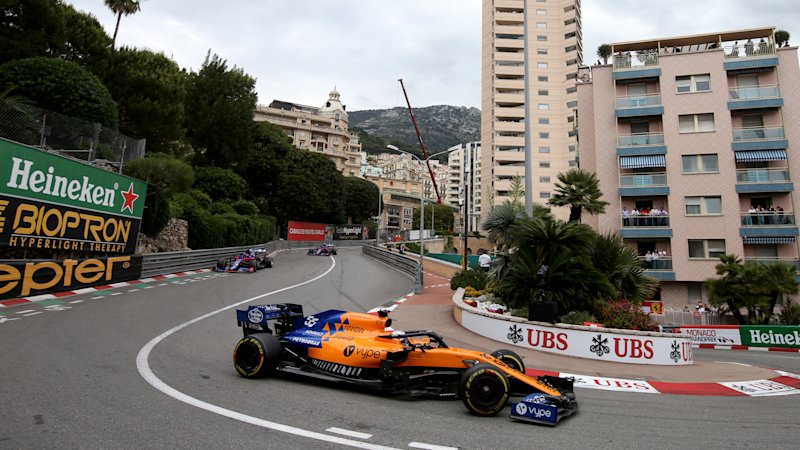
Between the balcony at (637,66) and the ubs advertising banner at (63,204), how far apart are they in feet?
101

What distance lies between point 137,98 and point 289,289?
20.7 metres

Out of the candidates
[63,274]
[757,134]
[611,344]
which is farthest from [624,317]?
[757,134]

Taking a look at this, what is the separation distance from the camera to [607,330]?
356 inches

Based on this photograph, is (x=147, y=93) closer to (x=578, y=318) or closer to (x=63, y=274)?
(x=63, y=274)

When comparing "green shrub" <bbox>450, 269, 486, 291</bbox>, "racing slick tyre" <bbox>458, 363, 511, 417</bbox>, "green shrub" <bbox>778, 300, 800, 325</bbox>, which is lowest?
"green shrub" <bbox>778, 300, 800, 325</bbox>

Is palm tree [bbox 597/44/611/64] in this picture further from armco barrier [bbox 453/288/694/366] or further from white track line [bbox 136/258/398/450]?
white track line [bbox 136/258/398/450]

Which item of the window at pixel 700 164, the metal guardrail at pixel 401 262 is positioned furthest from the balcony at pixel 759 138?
the metal guardrail at pixel 401 262

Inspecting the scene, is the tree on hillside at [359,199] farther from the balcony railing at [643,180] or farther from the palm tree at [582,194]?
the palm tree at [582,194]

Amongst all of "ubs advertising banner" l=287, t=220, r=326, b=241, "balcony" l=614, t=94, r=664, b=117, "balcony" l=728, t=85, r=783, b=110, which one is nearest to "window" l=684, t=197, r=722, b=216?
"balcony" l=728, t=85, r=783, b=110

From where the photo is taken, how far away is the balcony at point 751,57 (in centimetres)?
2722

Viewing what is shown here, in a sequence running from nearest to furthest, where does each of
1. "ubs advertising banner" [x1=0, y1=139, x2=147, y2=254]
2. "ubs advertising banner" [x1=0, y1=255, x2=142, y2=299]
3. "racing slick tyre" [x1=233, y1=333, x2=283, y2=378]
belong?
"racing slick tyre" [x1=233, y1=333, x2=283, y2=378], "ubs advertising banner" [x1=0, y1=255, x2=142, y2=299], "ubs advertising banner" [x1=0, y1=139, x2=147, y2=254]

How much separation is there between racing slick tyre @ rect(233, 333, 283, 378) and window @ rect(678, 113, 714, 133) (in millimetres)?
31608

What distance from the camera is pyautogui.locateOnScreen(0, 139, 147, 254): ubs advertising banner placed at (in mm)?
12211

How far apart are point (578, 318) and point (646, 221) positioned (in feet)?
72.2
